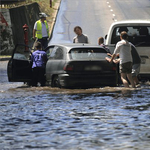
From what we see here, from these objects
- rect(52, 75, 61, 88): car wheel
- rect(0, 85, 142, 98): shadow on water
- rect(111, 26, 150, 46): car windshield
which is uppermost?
rect(111, 26, 150, 46): car windshield

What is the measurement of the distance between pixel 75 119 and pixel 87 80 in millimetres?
4886

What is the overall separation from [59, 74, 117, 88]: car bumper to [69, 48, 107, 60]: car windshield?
45 centimetres

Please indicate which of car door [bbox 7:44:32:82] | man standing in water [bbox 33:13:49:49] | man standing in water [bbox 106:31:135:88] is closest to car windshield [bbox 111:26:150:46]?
man standing in water [bbox 106:31:135:88]

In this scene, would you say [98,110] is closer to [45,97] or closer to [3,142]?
[45,97]

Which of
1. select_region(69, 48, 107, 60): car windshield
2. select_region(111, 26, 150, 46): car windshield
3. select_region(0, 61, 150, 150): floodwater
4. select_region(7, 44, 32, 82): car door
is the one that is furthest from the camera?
select_region(111, 26, 150, 46): car windshield

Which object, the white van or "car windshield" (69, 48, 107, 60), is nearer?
"car windshield" (69, 48, 107, 60)

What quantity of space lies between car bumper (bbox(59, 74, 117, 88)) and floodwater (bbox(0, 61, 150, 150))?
0.15 meters

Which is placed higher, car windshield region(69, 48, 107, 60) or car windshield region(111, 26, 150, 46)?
car windshield region(111, 26, 150, 46)

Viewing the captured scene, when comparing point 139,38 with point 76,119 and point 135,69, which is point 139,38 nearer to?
point 135,69

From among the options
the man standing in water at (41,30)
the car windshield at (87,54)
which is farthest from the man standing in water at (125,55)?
the man standing in water at (41,30)

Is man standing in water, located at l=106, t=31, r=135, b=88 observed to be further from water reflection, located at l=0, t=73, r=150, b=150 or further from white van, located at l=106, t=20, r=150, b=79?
white van, located at l=106, t=20, r=150, b=79

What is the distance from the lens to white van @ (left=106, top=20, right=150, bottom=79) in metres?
16.9

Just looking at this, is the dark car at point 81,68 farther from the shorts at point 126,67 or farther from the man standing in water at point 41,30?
the man standing in water at point 41,30

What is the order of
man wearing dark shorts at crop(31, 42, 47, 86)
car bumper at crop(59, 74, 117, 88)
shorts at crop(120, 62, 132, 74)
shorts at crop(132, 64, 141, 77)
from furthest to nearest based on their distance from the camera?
man wearing dark shorts at crop(31, 42, 47, 86), shorts at crop(132, 64, 141, 77), shorts at crop(120, 62, 132, 74), car bumper at crop(59, 74, 117, 88)
